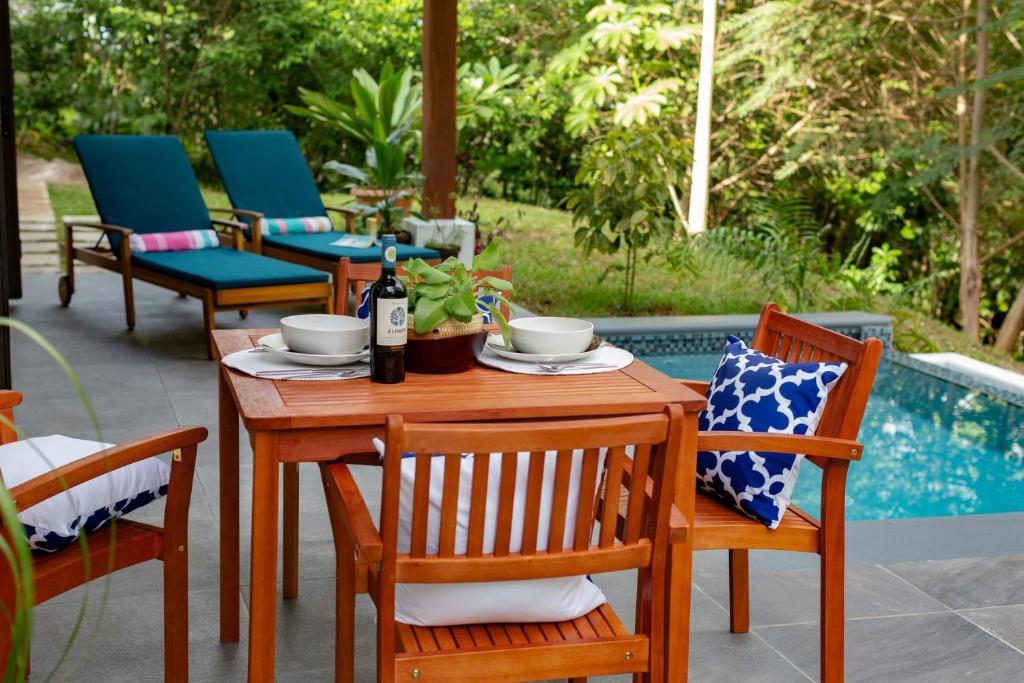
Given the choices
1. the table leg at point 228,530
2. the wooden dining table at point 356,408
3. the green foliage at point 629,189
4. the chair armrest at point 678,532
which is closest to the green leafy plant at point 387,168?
the green foliage at point 629,189

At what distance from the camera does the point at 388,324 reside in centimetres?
213

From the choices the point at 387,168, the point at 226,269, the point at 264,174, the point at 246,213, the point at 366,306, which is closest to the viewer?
the point at 366,306

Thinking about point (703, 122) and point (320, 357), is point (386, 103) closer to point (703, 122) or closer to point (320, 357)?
point (703, 122)

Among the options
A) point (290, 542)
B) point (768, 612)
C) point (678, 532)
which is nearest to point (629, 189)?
point (768, 612)

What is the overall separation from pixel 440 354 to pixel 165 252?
4320 millimetres

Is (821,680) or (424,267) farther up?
(424,267)

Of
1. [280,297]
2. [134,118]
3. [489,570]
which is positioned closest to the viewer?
[489,570]

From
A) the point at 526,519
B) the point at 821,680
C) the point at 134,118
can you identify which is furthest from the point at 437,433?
the point at 134,118

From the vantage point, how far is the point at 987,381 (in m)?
6.00

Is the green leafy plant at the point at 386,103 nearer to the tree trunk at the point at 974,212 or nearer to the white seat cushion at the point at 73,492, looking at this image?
the tree trunk at the point at 974,212

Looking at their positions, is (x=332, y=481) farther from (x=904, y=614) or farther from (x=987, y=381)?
(x=987, y=381)

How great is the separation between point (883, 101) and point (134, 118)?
7.62 m

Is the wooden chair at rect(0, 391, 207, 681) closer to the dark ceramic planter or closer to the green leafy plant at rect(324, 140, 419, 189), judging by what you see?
the dark ceramic planter

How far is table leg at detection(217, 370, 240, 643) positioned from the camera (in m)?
2.52
